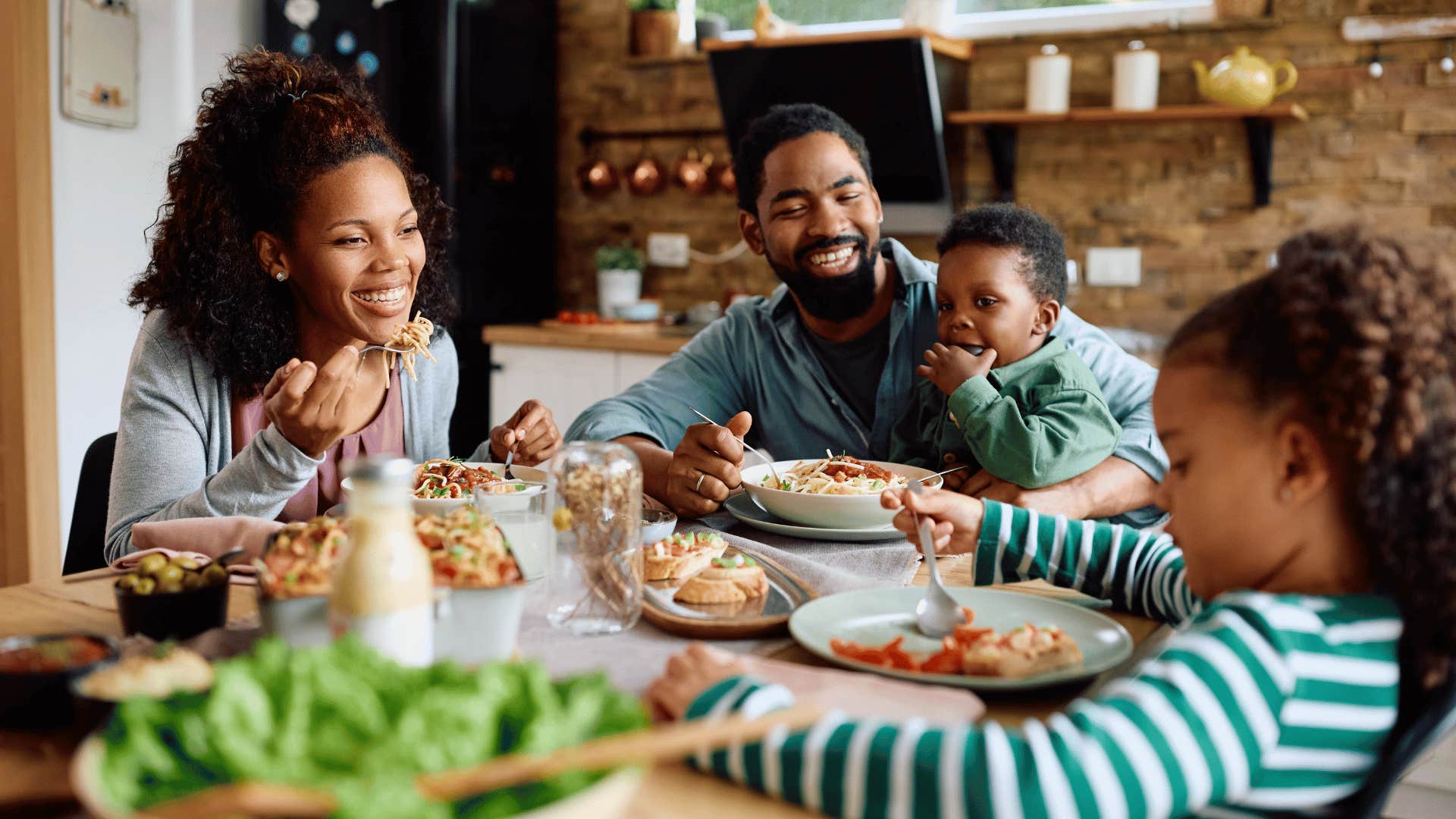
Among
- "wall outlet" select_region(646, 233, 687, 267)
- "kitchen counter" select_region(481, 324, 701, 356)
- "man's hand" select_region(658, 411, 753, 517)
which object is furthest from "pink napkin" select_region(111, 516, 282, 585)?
"wall outlet" select_region(646, 233, 687, 267)

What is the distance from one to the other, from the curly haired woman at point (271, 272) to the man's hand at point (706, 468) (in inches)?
10.7

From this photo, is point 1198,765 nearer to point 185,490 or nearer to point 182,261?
point 185,490

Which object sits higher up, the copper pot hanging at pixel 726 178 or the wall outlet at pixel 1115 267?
the copper pot hanging at pixel 726 178

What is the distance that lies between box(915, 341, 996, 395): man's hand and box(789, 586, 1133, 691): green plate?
1.99 ft

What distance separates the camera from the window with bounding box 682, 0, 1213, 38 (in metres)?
3.89

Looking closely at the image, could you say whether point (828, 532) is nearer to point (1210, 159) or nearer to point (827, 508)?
point (827, 508)

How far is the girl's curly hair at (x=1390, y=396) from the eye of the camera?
0.89 m

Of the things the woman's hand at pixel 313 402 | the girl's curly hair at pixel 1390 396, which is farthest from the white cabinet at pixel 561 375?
the girl's curly hair at pixel 1390 396

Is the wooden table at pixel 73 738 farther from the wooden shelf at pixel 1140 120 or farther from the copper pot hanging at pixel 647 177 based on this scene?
the copper pot hanging at pixel 647 177

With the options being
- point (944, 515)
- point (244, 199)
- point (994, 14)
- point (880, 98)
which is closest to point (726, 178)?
point (880, 98)

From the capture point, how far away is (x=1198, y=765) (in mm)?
798

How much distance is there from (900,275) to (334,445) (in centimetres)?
116

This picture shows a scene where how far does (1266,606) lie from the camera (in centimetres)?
87

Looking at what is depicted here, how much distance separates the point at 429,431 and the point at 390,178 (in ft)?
1.61
